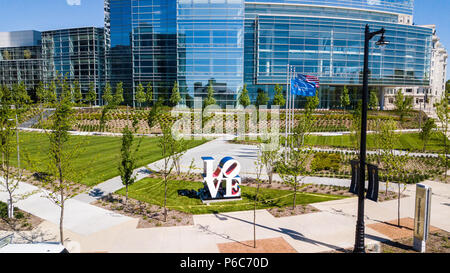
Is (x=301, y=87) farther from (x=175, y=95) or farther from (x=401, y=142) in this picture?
(x=175, y=95)

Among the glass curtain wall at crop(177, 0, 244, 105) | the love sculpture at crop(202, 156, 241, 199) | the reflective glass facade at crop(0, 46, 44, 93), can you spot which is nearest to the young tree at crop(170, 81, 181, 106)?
the glass curtain wall at crop(177, 0, 244, 105)

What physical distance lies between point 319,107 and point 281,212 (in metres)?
61.0

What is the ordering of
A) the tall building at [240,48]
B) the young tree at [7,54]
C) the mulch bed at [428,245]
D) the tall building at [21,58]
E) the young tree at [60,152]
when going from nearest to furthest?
the mulch bed at [428,245] → the young tree at [60,152] → the tall building at [240,48] → the tall building at [21,58] → the young tree at [7,54]

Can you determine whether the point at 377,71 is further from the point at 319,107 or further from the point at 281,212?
the point at 281,212

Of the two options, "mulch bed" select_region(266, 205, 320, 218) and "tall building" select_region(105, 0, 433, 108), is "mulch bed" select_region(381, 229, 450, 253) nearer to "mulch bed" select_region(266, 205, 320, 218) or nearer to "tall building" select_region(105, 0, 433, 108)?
"mulch bed" select_region(266, 205, 320, 218)

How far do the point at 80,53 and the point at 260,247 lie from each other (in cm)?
7870

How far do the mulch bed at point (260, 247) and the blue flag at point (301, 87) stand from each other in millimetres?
13788

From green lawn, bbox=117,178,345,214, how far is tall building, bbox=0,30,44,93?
8192 centimetres

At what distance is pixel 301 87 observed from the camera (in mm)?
24016

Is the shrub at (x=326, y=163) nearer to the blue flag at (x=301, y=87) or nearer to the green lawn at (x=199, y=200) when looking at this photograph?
the blue flag at (x=301, y=87)

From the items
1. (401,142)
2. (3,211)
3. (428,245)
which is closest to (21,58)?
(3,211)

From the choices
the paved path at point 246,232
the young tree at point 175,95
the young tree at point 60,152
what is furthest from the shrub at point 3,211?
the young tree at point 175,95

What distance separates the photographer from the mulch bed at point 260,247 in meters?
12.1
